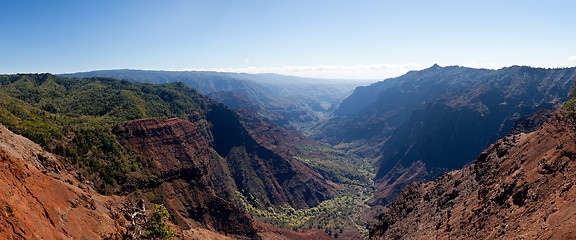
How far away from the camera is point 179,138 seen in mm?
108438

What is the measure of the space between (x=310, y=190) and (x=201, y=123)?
256 feet

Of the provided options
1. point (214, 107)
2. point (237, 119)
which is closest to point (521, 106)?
point (237, 119)

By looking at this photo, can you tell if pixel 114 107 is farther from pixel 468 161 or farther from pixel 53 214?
pixel 468 161

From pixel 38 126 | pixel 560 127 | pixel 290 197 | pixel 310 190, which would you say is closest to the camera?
pixel 560 127

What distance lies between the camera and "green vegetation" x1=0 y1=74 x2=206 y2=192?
2648 inches

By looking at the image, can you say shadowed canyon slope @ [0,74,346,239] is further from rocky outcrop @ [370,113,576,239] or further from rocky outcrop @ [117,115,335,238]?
rocky outcrop @ [370,113,576,239]

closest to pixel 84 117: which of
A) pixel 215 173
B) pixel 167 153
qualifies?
pixel 167 153

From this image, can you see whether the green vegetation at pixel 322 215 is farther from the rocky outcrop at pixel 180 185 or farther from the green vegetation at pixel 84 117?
the green vegetation at pixel 84 117

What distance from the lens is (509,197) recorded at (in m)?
40.4

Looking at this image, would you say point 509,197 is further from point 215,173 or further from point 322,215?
point 322,215

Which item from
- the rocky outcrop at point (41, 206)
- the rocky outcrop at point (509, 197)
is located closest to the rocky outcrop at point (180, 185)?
the rocky outcrop at point (41, 206)

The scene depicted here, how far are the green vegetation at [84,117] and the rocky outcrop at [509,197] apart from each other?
78794 mm

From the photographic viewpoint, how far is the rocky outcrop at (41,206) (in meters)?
25.1

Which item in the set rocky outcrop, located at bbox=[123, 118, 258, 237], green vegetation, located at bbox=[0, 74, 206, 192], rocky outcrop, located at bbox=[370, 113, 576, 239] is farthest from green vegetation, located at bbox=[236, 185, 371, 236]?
rocky outcrop, located at bbox=[370, 113, 576, 239]
